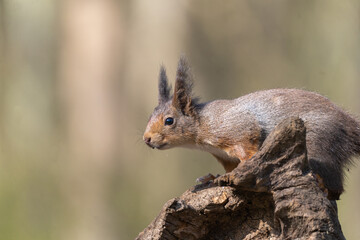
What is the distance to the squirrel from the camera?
7.98ft

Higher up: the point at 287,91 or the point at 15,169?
the point at 287,91

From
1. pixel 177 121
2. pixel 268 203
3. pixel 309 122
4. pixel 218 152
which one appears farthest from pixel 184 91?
pixel 268 203

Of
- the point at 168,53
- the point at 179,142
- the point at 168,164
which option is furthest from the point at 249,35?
the point at 179,142

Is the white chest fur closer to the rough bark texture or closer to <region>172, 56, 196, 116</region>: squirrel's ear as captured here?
<region>172, 56, 196, 116</region>: squirrel's ear

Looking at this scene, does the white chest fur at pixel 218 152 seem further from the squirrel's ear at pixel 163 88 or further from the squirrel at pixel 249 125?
the squirrel's ear at pixel 163 88

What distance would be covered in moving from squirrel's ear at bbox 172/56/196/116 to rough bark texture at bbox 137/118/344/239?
2.26ft

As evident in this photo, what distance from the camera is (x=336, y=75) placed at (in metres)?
3.96

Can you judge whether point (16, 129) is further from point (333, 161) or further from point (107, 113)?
point (333, 161)

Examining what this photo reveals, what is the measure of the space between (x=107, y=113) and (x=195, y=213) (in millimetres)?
2223

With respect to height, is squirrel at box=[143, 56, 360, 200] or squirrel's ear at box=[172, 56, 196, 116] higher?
squirrel's ear at box=[172, 56, 196, 116]

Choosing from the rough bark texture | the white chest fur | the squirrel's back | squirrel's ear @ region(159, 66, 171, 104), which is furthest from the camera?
squirrel's ear @ region(159, 66, 171, 104)

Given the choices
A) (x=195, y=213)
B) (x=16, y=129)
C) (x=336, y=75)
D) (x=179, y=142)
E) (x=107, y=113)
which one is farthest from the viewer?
(x=16, y=129)

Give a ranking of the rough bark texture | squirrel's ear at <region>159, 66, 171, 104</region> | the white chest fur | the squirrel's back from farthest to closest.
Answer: squirrel's ear at <region>159, 66, 171, 104</region> → the white chest fur → the squirrel's back → the rough bark texture

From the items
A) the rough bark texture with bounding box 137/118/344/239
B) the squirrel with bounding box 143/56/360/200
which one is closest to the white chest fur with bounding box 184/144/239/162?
the squirrel with bounding box 143/56/360/200
